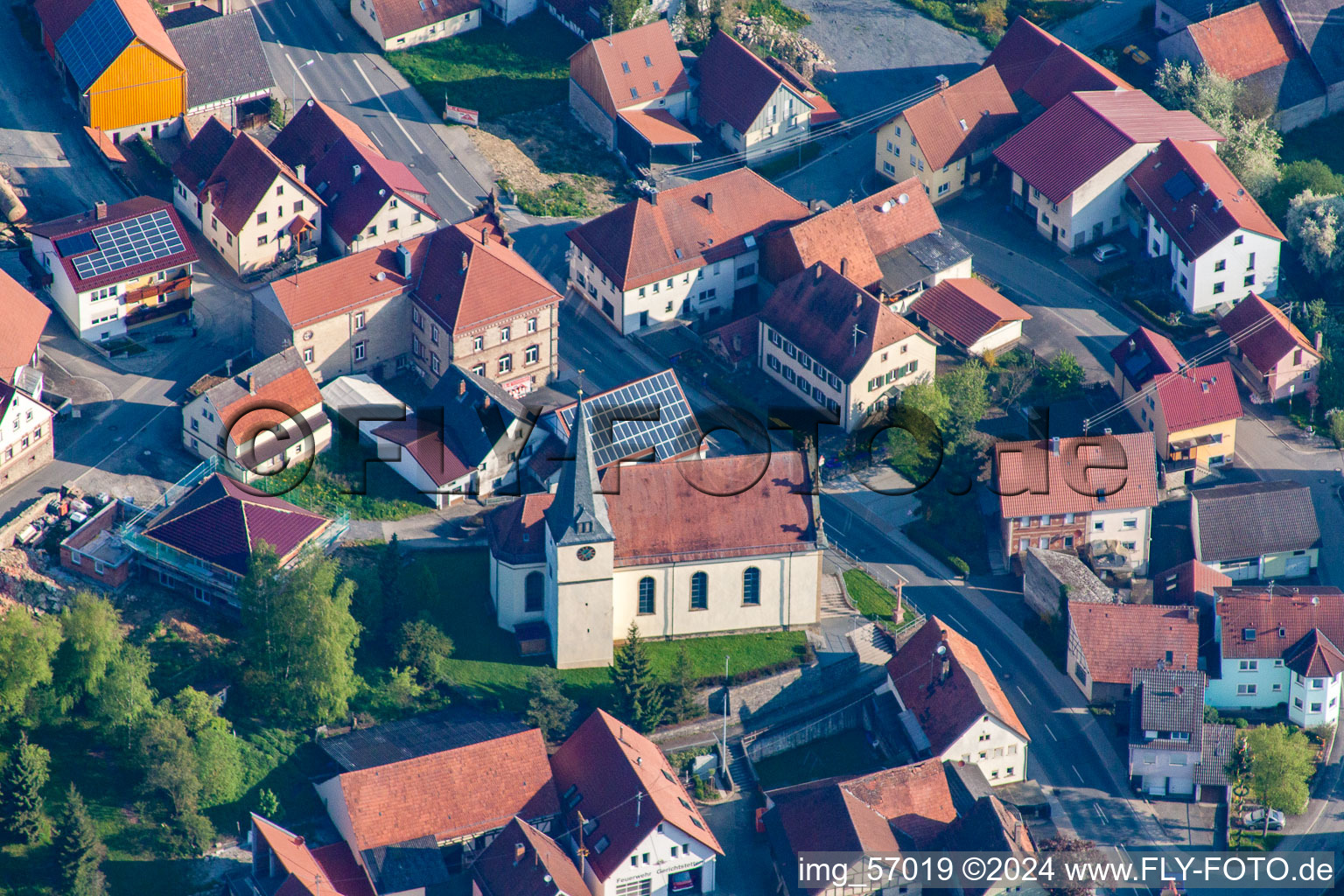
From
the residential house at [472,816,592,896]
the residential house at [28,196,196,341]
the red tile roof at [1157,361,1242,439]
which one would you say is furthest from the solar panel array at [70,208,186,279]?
the red tile roof at [1157,361,1242,439]

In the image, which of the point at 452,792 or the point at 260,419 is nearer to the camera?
the point at 452,792

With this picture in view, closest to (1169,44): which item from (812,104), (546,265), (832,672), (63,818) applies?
(812,104)

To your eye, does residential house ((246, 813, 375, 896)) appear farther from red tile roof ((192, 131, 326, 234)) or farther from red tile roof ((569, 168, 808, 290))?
red tile roof ((569, 168, 808, 290))

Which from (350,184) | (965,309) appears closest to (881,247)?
(965,309)

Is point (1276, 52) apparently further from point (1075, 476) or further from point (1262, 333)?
point (1075, 476)

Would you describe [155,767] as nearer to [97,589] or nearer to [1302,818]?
[97,589]

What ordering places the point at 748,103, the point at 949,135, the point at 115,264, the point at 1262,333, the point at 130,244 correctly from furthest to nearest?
the point at 748,103 < the point at 949,135 < the point at 1262,333 < the point at 130,244 < the point at 115,264

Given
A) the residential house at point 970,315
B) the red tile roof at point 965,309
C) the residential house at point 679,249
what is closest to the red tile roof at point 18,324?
the residential house at point 679,249

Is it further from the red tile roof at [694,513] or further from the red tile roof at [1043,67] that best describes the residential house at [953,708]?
the red tile roof at [1043,67]

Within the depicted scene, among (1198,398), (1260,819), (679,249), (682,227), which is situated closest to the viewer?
(1260,819)
